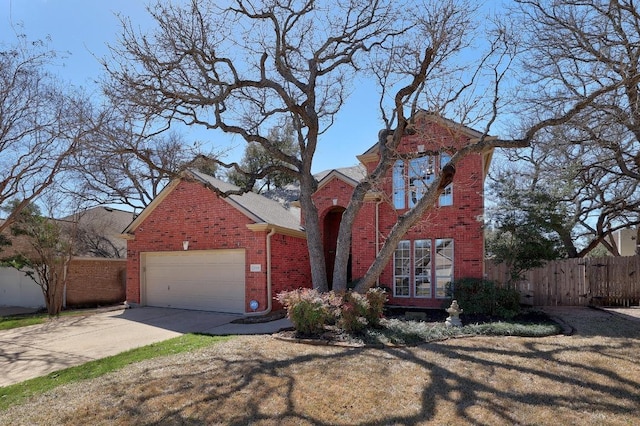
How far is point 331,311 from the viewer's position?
9117mm

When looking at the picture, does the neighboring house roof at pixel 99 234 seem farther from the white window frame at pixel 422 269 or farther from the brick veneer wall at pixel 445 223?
the white window frame at pixel 422 269

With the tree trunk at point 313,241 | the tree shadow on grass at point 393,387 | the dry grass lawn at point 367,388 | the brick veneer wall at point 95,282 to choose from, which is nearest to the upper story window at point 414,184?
the tree trunk at point 313,241

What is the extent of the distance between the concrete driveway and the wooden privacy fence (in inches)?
373

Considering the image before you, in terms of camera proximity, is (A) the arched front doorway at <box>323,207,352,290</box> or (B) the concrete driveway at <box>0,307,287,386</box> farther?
(A) the arched front doorway at <box>323,207,352,290</box>

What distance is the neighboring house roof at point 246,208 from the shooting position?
1309cm

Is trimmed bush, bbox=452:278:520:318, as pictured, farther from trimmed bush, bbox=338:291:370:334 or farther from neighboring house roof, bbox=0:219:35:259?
neighboring house roof, bbox=0:219:35:259

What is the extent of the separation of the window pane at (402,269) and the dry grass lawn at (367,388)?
5935 millimetres

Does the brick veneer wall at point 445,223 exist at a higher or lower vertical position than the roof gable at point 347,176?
lower

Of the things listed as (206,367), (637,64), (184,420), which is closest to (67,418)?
(184,420)

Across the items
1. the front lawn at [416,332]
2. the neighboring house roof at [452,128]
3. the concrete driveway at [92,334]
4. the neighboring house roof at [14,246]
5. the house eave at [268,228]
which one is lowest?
the concrete driveway at [92,334]

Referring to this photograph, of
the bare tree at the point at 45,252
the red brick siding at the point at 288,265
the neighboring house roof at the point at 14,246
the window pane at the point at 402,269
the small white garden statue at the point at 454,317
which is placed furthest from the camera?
the neighboring house roof at the point at 14,246

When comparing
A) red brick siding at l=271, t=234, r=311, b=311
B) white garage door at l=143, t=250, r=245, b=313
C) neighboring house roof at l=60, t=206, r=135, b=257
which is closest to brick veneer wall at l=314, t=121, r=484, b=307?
red brick siding at l=271, t=234, r=311, b=311

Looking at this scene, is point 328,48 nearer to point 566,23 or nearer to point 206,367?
point 566,23

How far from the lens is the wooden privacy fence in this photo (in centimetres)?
1438
